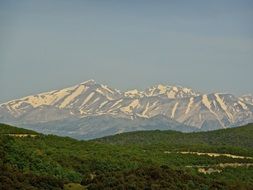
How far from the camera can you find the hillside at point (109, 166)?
48.3m

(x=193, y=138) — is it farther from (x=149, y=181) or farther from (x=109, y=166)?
(x=149, y=181)

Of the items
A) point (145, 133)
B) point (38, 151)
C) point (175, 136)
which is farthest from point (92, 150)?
point (145, 133)

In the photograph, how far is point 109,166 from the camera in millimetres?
63750

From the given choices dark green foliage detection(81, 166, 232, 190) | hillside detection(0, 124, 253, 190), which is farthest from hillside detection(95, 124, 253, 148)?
dark green foliage detection(81, 166, 232, 190)

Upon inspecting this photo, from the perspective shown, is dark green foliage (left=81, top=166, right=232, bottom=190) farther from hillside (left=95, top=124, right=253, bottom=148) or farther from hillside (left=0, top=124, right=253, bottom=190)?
hillside (left=95, top=124, right=253, bottom=148)

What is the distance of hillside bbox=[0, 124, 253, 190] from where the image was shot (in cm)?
4834

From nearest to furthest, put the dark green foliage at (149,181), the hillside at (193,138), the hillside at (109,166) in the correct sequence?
the dark green foliage at (149,181) → the hillside at (109,166) → the hillside at (193,138)

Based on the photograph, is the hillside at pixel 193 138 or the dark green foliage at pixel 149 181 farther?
the hillside at pixel 193 138

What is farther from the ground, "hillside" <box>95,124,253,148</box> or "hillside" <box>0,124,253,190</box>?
"hillside" <box>0,124,253,190</box>

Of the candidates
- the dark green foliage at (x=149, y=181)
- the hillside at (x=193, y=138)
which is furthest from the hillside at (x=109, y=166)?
the hillside at (x=193, y=138)

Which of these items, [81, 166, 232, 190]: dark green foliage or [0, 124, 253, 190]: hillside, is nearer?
[81, 166, 232, 190]: dark green foliage

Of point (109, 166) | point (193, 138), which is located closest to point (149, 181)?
point (109, 166)

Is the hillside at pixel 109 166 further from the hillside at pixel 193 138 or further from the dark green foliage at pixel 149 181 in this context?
the hillside at pixel 193 138

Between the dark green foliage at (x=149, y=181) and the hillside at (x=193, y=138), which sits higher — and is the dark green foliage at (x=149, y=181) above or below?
above
